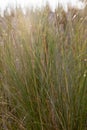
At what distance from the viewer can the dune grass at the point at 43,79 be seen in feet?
6.32

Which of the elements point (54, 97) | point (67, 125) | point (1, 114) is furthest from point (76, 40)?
point (1, 114)

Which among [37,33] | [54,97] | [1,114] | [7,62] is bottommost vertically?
[1,114]

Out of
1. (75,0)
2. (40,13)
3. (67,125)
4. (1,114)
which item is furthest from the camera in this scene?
(75,0)

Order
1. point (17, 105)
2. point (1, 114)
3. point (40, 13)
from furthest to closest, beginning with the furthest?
point (40, 13) < point (1, 114) < point (17, 105)

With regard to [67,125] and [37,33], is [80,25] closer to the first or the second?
[37,33]

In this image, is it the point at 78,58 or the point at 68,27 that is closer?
the point at 78,58

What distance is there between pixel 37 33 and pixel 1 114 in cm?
54

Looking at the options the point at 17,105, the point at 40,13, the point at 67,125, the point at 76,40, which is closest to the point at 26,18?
the point at 40,13

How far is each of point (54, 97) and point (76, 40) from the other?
0.36 m

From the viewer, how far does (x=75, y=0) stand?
2.95m

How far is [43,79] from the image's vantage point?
1.97 metres

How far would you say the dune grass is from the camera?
6.32 ft

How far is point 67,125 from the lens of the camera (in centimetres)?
192

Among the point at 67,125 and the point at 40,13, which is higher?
the point at 40,13
